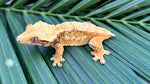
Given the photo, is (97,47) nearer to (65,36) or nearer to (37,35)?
(65,36)

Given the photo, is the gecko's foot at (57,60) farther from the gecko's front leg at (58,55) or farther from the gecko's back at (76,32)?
the gecko's back at (76,32)

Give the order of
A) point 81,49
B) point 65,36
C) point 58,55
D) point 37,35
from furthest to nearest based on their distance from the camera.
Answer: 1. point 65,36
2. point 81,49
3. point 58,55
4. point 37,35

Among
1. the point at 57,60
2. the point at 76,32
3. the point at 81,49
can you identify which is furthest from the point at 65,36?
the point at 57,60

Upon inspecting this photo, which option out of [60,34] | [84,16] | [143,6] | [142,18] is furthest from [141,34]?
[60,34]

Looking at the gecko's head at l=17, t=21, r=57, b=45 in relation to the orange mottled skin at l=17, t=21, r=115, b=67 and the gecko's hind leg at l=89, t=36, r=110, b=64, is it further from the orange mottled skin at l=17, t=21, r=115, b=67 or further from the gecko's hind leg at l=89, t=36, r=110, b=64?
the gecko's hind leg at l=89, t=36, r=110, b=64

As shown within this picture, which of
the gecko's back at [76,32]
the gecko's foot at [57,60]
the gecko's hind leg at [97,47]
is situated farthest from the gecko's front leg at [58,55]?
the gecko's hind leg at [97,47]

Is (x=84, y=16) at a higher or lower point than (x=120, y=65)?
higher

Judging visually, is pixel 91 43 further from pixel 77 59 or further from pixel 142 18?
pixel 142 18
